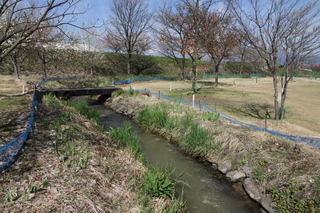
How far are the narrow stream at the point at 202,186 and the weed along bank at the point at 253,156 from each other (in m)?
0.28

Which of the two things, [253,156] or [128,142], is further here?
[128,142]

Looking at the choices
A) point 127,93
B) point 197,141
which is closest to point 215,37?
point 127,93

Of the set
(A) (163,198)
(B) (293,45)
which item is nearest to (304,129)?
(B) (293,45)

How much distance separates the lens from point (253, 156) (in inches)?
263

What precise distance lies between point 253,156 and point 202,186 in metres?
1.95

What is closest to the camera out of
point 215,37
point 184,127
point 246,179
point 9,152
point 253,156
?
point 9,152

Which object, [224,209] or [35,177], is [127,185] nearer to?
[35,177]

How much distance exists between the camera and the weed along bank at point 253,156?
4954 mm

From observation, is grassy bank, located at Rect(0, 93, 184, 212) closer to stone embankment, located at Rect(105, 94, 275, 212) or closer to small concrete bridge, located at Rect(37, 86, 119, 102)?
stone embankment, located at Rect(105, 94, 275, 212)

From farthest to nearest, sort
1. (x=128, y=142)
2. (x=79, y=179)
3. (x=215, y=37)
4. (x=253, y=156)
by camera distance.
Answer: (x=215, y=37) → (x=128, y=142) → (x=253, y=156) → (x=79, y=179)

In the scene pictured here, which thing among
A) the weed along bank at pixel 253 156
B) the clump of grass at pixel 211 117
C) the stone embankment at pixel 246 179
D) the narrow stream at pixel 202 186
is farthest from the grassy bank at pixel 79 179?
the clump of grass at pixel 211 117

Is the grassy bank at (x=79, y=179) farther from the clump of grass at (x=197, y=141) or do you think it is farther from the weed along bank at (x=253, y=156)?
the clump of grass at (x=197, y=141)

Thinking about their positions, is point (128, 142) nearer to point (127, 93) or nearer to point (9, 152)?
point (9, 152)

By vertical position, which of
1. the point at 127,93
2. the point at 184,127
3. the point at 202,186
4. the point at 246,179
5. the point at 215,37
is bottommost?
the point at 202,186
